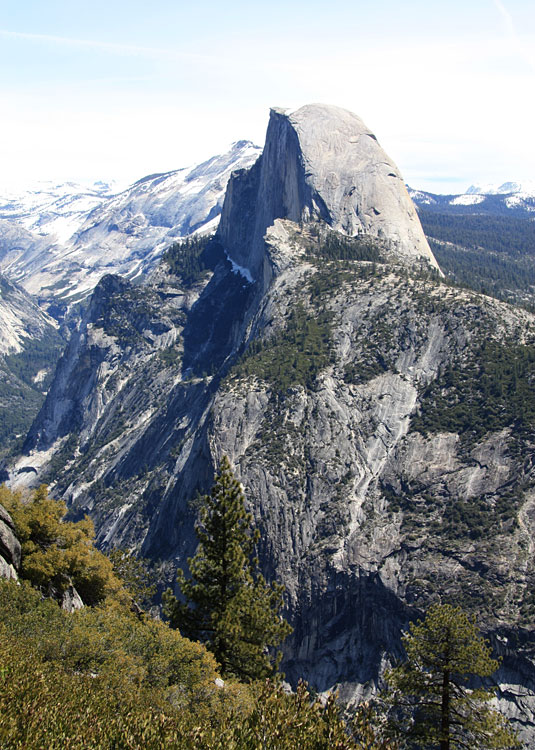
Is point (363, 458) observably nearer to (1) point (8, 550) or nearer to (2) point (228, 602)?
(2) point (228, 602)

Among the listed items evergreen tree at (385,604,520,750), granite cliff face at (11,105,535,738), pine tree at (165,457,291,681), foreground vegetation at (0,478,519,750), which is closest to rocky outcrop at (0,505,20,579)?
foreground vegetation at (0,478,519,750)

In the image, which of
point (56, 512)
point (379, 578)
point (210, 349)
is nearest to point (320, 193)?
point (210, 349)

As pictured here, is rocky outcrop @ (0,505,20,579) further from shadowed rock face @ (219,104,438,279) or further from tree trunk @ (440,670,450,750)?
shadowed rock face @ (219,104,438,279)

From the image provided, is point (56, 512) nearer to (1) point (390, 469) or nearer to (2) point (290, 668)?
(2) point (290, 668)

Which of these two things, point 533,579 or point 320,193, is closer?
point 533,579

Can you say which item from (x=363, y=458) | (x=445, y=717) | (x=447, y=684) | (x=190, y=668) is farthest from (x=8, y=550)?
(x=363, y=458)

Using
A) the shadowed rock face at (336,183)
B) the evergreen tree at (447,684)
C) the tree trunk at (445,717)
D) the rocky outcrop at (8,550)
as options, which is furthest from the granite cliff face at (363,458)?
the rocky outcrop at (8,550)
